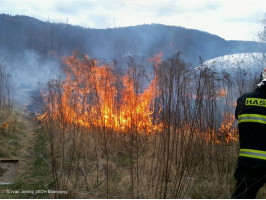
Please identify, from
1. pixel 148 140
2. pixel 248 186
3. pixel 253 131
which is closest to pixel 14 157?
pixel 148 140

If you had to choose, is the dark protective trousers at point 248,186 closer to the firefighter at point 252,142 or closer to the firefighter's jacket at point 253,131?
the firefighter at point 252,142

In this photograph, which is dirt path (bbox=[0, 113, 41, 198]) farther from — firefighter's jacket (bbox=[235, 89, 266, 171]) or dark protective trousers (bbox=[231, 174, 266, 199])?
firefighter's jacket (bbox=[235, 89, 266, 171])

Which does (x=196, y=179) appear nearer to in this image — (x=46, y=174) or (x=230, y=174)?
(x=230, y=174)

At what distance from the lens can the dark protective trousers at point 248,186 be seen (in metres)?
2.67

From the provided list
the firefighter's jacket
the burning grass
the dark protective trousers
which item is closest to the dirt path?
the burning grass

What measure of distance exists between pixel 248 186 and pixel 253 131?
602mm

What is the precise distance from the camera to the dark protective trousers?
2668 mm

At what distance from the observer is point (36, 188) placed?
3.83m

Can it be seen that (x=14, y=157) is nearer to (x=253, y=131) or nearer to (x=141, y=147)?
(x=141, y=147)

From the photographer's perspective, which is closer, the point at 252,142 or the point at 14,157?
the point at 252,142

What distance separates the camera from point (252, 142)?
2674mm

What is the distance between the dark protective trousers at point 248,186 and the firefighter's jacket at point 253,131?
14cm

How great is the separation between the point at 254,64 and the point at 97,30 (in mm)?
32066

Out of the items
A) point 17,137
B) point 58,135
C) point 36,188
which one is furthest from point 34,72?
point 36,188
